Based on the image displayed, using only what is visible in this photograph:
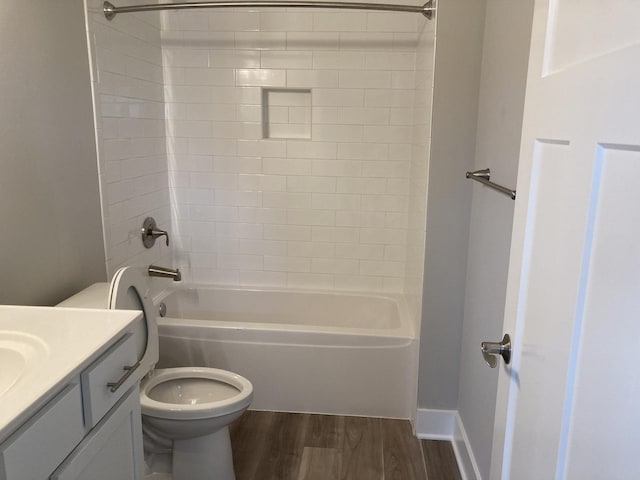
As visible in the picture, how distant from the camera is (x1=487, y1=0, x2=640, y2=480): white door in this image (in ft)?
2.16

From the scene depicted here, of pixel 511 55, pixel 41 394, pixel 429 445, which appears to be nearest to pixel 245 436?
pixel 429 445

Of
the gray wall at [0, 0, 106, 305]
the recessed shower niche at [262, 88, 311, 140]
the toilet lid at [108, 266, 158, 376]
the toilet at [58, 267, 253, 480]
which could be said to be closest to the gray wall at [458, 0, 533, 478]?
the toilet at [58, 267, 253, 480]

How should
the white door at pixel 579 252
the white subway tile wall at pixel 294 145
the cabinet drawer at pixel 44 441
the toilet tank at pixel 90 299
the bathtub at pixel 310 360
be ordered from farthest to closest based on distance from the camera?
1. the white subway tile wall at pixel 294 145
2. the bathtub at pixel 310 360
3. the toilet tank at pixel 90 299
4. the cabinet drawer at pixel 44 441
5. the white door at pixel 579 252

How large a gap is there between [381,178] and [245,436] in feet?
5.28

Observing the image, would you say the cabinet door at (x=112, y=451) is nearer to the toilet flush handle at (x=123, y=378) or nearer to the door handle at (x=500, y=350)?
the toilet flush handle at (x=123, y=378)

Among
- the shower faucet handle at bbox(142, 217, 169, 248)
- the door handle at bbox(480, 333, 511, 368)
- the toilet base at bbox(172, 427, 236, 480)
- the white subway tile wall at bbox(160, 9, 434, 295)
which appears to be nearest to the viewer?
the door handle at bbox(480, 333, 511, 368)

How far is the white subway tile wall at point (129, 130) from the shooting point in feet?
7.64

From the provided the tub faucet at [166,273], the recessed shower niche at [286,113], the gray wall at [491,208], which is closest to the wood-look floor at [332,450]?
the gray wall at [491,208]

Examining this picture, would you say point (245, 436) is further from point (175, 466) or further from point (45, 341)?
point (45, 341)

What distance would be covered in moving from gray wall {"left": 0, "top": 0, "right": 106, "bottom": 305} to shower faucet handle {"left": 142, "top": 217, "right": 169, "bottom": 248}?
53cm

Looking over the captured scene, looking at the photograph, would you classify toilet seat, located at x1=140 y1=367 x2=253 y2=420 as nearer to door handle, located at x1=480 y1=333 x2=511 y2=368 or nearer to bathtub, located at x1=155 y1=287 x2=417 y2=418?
bathtub, located at x1=155 y1=287 x2=417 y2=418

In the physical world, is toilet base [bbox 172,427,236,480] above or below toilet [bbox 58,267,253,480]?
below

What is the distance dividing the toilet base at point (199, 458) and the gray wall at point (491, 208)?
1.03 meters

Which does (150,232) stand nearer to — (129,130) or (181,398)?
(129,130)
